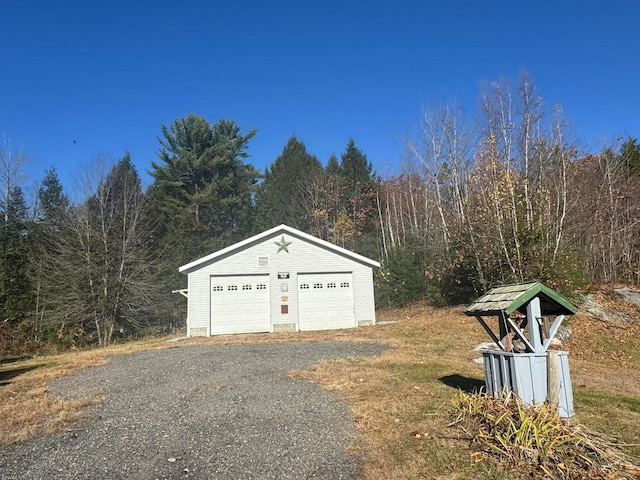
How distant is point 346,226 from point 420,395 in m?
23.5

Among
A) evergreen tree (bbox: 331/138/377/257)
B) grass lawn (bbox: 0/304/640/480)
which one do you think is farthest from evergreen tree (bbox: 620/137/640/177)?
evergreen tree (bbox: 331/138/377/257)

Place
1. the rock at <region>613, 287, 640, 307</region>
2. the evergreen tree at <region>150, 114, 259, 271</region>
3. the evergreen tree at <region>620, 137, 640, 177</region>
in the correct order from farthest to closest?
the evergreen tree at <region>150, 114, 259, 271</region>
the evergreen tree at <region>620, 137, 640, 177</region>
the rock at <region>613, 287, 640, 307</region>

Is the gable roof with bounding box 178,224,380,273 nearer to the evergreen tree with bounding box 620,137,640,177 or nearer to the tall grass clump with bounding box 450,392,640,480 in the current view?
the tall grass clump with bounding box 450,392,640,480

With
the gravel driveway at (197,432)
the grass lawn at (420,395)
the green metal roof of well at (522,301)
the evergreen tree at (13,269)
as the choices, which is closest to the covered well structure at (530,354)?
the green metal roof of well at (522,301)

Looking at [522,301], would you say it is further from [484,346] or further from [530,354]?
[484,346]

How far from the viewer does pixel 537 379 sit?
4660 mm

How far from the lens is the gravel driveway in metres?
3.62

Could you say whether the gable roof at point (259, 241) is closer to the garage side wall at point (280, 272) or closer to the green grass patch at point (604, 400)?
the garage side wall at point (280, 272)

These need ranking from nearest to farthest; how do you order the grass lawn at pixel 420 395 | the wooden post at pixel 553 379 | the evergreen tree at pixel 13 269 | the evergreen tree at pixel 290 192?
the grass lawn at pixel 420 395 < the wooden post at pixel 553 379 < the evergreen tree at pixel 13 269 < the evergreen tree at pixel 290 192

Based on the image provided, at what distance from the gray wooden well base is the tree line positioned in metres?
9.46

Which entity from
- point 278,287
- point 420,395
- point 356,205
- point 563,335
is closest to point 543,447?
point 420,395

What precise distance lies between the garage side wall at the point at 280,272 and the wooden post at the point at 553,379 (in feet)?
40.0

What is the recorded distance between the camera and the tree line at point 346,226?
48.6 ft

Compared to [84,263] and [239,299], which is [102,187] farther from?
[239,299]
